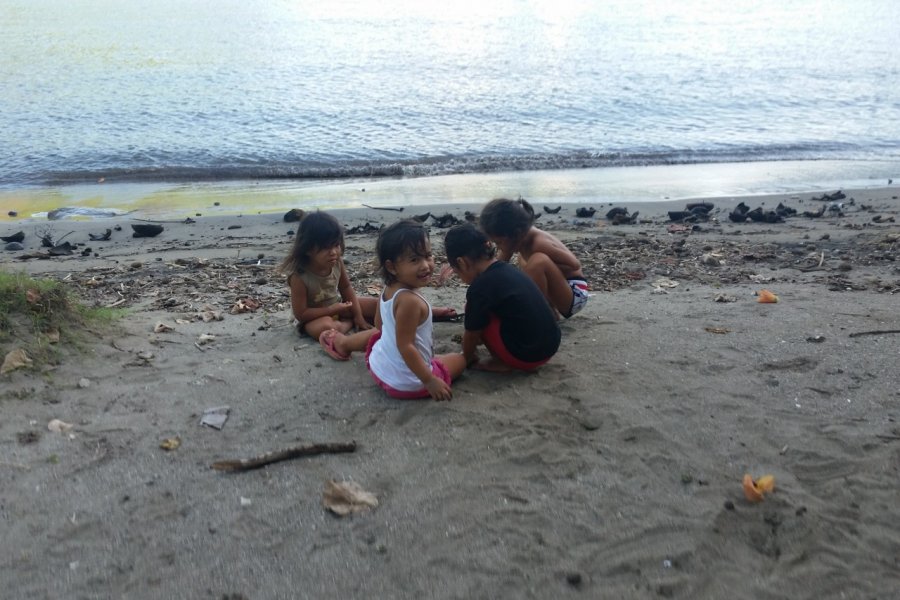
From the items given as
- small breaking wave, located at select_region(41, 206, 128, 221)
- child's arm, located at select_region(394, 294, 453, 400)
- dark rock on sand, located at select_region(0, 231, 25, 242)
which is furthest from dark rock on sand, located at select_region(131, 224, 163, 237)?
child's arm, located at select_region(394, 294, 453, 400)

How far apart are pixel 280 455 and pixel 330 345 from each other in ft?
4.89

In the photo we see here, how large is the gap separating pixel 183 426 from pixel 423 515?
1517 mm

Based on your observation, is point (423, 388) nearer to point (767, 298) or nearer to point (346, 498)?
point (346, 498)

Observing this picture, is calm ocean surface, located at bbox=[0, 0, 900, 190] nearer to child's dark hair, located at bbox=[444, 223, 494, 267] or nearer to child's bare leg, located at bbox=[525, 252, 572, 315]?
child's bare leg, located at bbox=[525, 252, 572, 315]

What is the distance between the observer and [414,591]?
2.59 meters

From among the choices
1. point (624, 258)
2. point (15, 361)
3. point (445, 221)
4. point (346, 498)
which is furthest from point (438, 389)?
point (445, 221)

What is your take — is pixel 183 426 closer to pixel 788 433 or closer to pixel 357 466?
pixel 357 466

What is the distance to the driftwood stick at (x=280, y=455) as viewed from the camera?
3.37 meters

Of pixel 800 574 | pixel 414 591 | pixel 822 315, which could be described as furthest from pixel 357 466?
pixel 822 315

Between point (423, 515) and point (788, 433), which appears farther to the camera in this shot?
point (788, 433)

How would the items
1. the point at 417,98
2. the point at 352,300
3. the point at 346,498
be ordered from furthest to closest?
the point at 417,98 → the point at 352,300 → the point at 346,498

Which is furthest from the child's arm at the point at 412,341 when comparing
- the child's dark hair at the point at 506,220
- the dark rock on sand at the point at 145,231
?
the dark rock on sand at the point at 145,231

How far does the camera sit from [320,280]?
538 centimetres

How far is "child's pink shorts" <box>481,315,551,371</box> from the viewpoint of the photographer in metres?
4.30
